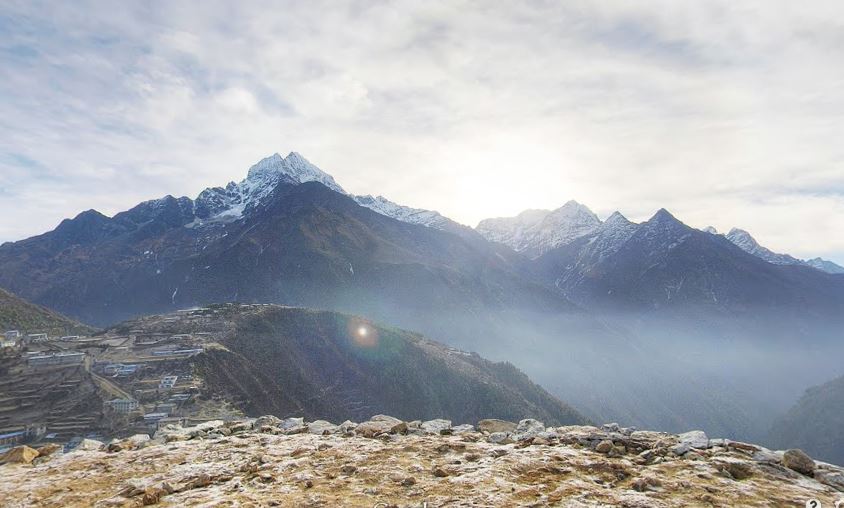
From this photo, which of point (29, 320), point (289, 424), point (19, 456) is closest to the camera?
point (19, 456)

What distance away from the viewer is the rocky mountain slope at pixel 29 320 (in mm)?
131000

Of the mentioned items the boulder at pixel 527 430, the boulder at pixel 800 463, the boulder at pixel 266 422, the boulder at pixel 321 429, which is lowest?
the boulder at pixel 266 422

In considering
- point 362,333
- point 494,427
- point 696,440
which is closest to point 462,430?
point 494,427

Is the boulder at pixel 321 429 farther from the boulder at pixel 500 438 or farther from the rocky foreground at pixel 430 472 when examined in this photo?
the boulder at pixel 500 438

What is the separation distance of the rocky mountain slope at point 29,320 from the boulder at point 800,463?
16946 centimetres

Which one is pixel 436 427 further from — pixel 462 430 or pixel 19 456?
pixel 19 456

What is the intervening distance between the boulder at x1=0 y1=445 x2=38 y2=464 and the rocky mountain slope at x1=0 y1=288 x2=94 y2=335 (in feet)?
478

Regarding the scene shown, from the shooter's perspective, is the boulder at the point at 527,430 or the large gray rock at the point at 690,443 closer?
the large gray rock at the point at 690,443

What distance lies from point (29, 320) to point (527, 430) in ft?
587

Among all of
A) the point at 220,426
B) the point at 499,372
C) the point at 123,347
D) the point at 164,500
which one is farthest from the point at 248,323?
the point at 164,500

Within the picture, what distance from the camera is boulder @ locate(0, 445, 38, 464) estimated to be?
16834 millimetres

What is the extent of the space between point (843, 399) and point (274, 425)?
865 ft

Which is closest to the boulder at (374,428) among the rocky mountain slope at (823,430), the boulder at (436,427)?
the boulder at (436,427)

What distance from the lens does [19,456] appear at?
55.8 ft
